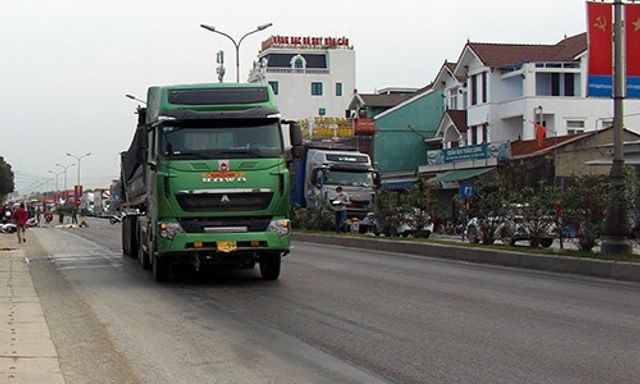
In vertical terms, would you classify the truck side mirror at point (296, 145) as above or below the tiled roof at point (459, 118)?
below

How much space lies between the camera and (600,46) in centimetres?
1811

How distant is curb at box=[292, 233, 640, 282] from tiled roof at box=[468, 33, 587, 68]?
1079 inches

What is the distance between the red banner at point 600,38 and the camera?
17.9 meters

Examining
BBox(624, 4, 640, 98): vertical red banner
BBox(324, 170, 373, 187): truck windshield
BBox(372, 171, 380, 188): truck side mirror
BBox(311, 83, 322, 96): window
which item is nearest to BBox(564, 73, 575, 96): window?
BBox(372, 171, 380, 188): truck side mirror

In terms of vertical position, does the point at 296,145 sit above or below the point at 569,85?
below

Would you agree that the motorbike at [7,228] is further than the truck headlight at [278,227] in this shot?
Yes

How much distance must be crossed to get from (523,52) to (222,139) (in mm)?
40171

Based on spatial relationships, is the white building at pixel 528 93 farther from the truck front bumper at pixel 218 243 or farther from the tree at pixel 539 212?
the truck front bumper at pixel 218 243

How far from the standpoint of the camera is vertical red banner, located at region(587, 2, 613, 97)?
1795cm

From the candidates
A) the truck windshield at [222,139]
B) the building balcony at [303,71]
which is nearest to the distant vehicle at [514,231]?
the truck windshield at [222,139]

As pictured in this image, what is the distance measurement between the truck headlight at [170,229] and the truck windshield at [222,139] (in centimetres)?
118

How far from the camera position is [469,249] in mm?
20719

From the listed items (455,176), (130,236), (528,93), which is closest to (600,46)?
(130,236)

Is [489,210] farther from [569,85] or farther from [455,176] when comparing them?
[569,85]
